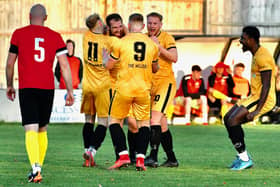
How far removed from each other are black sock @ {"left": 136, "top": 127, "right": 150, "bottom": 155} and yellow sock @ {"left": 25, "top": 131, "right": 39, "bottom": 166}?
1820 millimetres

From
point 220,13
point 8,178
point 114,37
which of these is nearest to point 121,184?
point 8,178

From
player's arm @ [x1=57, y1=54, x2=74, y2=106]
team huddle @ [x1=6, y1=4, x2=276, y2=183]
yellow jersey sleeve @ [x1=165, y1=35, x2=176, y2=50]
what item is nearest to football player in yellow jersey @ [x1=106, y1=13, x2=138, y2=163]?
team huddle @ [x1=6, y1=4, x2=276, y2=183]

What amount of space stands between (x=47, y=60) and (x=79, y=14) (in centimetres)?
1729

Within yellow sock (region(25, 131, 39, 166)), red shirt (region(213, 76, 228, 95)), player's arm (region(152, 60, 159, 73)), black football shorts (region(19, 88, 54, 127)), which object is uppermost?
player's arm (region(152, 60, 159, 73))

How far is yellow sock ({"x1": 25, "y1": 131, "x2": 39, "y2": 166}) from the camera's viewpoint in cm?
1081

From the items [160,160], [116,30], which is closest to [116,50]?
[116,30]

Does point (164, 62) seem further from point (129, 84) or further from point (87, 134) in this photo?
point (87, 134)

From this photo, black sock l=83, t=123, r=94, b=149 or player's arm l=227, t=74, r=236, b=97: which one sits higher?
black sock l=83, t=123, r=94, b=149

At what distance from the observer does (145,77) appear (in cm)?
1220

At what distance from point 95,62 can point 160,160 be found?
2.18m

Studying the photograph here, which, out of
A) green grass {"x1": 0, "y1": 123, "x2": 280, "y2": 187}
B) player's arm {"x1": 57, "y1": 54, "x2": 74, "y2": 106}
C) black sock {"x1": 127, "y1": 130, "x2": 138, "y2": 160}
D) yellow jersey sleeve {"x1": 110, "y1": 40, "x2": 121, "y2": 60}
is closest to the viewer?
green grass {"x1": 0, "y1": 123, "x2": 280, "y2": 187}

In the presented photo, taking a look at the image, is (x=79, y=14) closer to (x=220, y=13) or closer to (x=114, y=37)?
(x=220, y=13)

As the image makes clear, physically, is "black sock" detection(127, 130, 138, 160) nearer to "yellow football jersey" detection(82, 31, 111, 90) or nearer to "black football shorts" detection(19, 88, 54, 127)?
"yellow football jersey" detection(82, 31, 111, 90)

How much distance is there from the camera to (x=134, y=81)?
12141 millimetres
